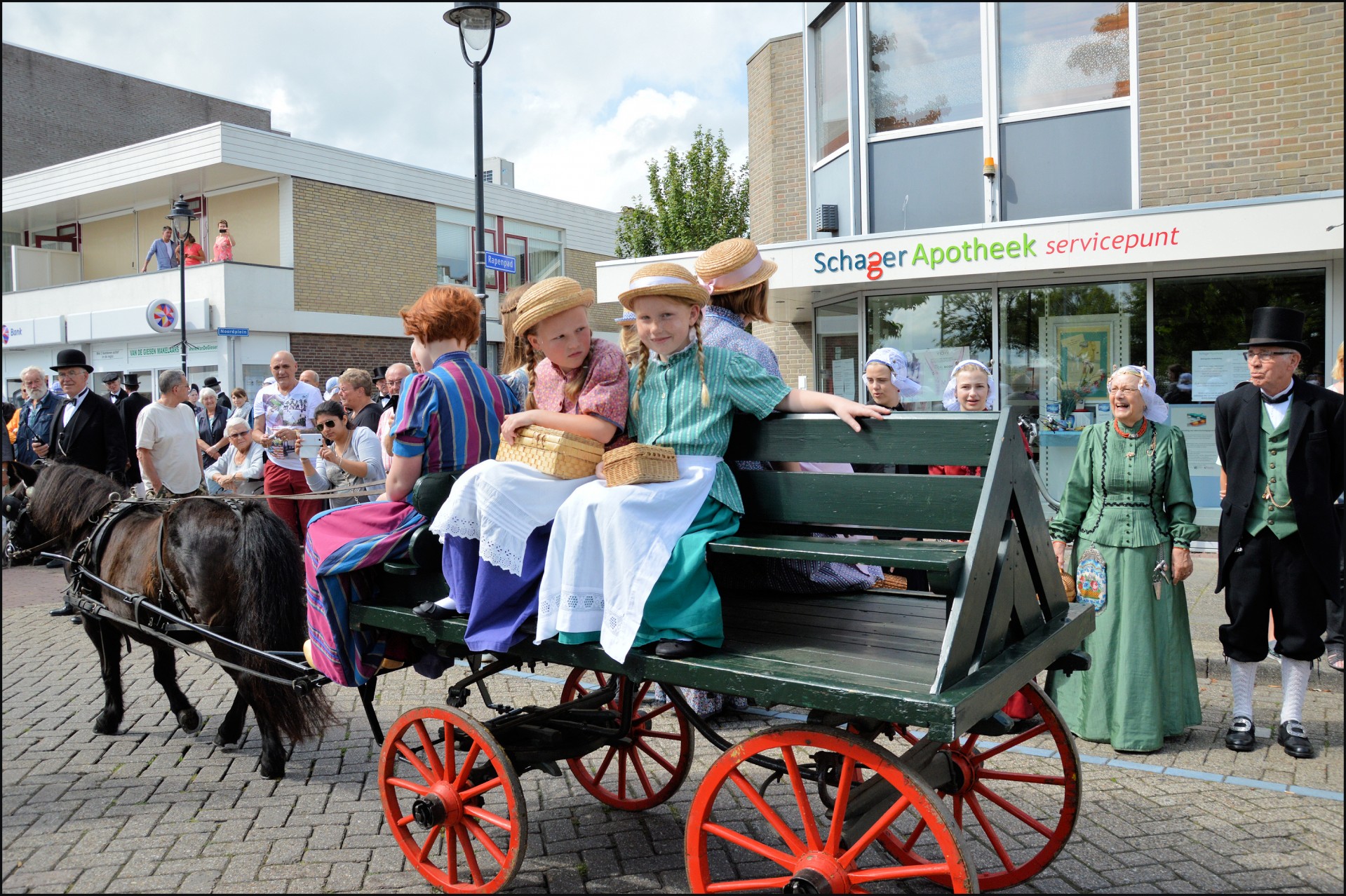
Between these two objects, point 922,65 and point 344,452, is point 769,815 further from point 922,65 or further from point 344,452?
point 922,65

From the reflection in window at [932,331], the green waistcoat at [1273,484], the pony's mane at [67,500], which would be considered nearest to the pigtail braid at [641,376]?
the green waistcoat at [1273,484]

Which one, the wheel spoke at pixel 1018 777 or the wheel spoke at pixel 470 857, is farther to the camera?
the wheel spoke at pixel 1018 777

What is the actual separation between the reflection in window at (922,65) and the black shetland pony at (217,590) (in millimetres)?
9164

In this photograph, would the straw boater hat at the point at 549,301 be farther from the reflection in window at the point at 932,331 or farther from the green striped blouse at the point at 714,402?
the reflection in window at the point at 932,331

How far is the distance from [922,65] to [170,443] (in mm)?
9124

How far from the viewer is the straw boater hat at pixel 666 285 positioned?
125 inches

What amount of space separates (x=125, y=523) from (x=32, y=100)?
3210 cm

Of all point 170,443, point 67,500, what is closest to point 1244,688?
point 67,500

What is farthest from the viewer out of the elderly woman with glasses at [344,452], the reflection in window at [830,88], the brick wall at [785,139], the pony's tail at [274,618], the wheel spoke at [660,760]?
the brick wall at [785,139]

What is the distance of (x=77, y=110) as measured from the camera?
31.6 meters

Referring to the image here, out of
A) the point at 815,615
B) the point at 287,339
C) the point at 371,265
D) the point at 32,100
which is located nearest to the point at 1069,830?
the point at 815,615

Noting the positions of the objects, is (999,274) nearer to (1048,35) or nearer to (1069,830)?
(1048,35)

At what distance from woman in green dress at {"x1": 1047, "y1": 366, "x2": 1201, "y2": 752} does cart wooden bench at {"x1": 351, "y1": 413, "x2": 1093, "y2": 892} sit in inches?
37.1

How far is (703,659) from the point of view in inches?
111
